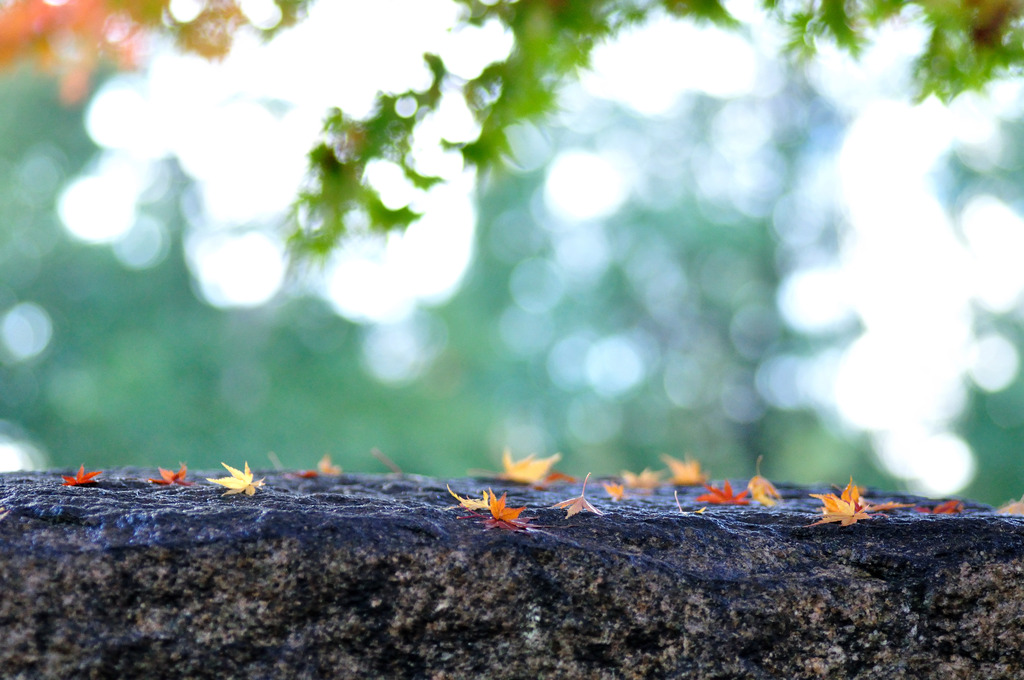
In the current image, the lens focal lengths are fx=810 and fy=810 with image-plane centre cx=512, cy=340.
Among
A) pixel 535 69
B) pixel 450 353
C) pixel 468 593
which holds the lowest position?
pixel 468 593

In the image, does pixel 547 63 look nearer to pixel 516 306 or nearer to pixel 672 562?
pixel 672 562

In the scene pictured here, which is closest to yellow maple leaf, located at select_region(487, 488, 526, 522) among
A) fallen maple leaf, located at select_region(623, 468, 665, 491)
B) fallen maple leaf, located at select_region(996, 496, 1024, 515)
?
fallen maple leaf, located at select_region(623, 468, 665, 491)

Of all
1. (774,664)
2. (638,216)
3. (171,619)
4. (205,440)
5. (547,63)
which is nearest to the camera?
(171,619)

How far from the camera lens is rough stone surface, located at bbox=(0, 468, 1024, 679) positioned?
99cm

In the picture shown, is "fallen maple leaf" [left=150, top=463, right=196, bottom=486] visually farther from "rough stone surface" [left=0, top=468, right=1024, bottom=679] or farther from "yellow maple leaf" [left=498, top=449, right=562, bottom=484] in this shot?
"yellow maple leaf" [left=498, top=449, right=562, bottom=484]

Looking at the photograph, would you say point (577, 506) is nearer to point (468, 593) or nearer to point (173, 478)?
point (468, 593)

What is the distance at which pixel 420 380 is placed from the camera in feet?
30.9

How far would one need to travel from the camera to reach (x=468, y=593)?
3.47 feet

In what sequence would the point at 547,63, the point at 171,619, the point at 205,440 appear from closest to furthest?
the point at 171,619 → the point at 547,63 → the point at 205,440

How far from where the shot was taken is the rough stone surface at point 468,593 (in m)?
0.99

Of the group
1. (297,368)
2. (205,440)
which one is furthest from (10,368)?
(297,368)

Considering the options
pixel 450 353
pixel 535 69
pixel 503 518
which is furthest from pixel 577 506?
pixel 450 353

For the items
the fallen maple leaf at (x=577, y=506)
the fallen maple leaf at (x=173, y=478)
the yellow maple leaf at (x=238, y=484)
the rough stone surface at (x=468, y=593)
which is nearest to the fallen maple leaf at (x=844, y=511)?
the rough stone surface at (x=468, y=593)

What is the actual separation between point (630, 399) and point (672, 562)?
342 inches
